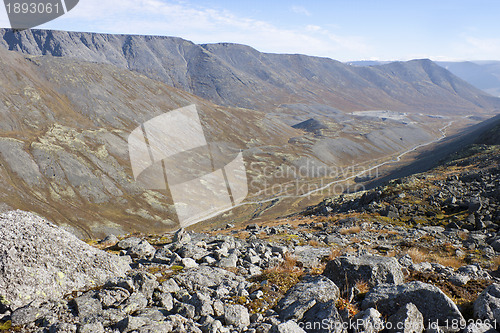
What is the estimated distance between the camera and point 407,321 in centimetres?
666

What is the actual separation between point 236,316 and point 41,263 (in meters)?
5.40

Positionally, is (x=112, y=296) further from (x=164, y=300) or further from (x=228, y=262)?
(x=228, y=262)

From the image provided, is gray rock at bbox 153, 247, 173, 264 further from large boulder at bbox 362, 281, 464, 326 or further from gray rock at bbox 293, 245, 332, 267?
large boulder at bbox 362, 281, 464, 326

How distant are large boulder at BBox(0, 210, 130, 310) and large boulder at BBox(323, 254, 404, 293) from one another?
22.9 feet

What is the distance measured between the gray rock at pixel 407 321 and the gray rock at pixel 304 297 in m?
1.66

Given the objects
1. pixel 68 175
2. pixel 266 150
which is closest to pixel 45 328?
pixel 68 175

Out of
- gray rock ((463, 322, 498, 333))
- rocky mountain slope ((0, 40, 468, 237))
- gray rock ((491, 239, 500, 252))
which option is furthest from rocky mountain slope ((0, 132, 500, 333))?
rocky mountain slope ((0, 40, 468, 237))

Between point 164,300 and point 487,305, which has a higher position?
point 164,300

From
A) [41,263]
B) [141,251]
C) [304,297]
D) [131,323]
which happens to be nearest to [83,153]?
[141,251]

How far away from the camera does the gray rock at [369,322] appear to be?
6668 millimetres

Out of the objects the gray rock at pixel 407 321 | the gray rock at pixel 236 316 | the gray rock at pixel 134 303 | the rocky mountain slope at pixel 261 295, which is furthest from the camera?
the gray rock at pixel 134 303

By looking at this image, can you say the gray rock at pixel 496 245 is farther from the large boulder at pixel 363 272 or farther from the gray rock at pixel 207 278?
the gray rock at pixel 207 278

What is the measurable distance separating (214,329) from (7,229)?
6239 millimetres

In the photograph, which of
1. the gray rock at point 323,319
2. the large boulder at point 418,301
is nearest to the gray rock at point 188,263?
the gray rock at point 323,319
